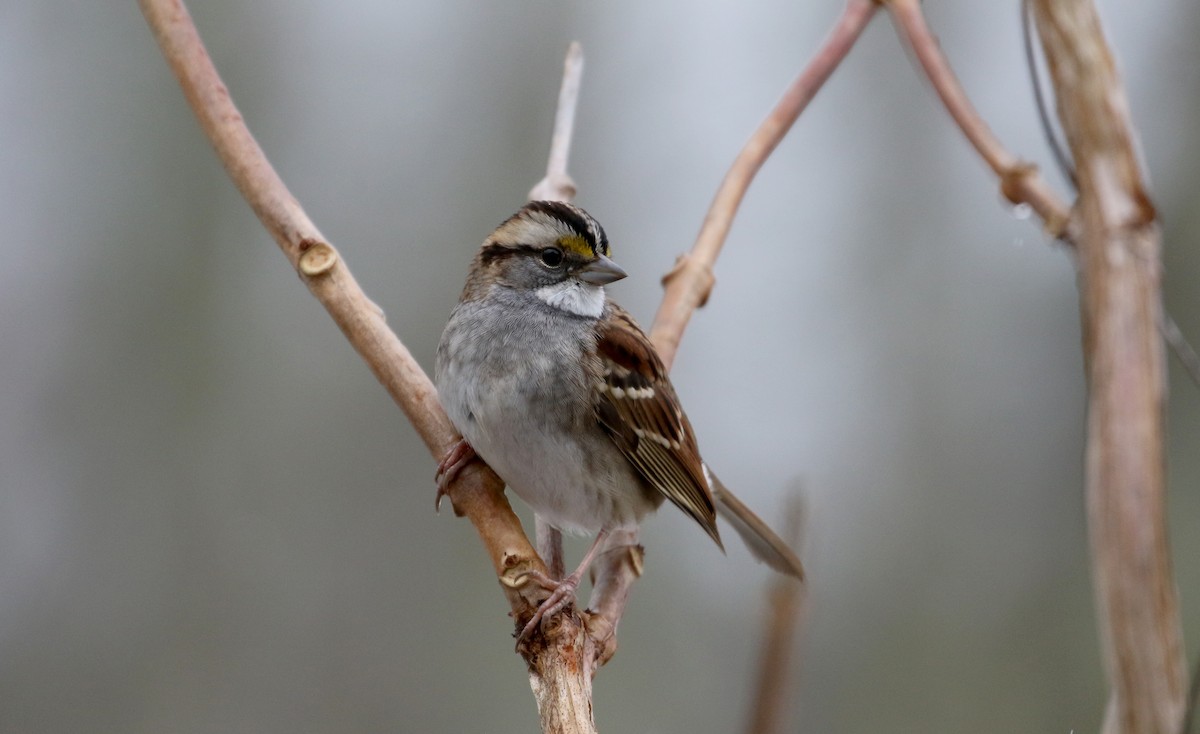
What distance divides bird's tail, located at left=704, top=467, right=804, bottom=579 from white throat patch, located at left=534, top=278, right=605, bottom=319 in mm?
624

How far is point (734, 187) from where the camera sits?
270 cm

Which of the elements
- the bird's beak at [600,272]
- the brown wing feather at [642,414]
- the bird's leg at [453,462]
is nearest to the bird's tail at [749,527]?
the brown wing feather at [642,414]

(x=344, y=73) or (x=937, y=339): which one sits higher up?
(x=344, y=73)

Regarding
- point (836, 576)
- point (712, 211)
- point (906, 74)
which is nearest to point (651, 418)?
point (712, 211)

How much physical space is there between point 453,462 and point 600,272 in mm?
789

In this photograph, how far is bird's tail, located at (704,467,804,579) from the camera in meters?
3.12

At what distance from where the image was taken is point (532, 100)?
10.0 m

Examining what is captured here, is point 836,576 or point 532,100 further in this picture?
point 532,100

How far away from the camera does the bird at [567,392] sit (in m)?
2.84

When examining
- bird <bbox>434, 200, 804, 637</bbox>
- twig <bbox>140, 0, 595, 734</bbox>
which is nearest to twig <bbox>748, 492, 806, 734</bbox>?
twig <bbox>140, 0, 595, 734</bbox>

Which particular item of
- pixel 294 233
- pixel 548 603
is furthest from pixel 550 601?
pixel 294 233

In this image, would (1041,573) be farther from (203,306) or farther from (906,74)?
(203,306)

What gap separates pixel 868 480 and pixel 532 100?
4.28 meters

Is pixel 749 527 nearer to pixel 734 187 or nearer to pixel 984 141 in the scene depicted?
pixel 734 187
